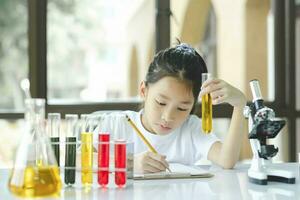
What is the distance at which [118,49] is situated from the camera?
5121mm

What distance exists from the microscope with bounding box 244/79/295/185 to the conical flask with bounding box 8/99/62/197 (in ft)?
1.66

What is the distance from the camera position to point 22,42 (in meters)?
3.25

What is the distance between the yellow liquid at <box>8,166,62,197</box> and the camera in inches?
37.9

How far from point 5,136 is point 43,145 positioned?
2.24 metres

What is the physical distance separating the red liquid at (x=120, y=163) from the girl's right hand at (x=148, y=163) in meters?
0.15

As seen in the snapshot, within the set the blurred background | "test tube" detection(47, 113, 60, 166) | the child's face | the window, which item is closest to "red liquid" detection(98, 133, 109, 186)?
"test tube" detection(47, 113, 60, 166)

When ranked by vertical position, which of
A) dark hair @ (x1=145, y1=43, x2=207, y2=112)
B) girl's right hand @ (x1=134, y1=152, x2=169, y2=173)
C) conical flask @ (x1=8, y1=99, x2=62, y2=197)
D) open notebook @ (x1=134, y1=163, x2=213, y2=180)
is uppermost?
dark hair @ (x1=145, y1=43, x2=207, y2=112)

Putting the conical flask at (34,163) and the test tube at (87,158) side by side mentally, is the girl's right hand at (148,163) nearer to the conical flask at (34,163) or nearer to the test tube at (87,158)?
the test tube at (87,158)

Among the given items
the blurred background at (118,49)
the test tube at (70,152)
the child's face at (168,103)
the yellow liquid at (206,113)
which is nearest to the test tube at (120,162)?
the test tube at (70,152)

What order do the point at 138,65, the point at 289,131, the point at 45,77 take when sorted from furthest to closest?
1. the point at 138,65
2. the point at 289,131
3. the point at 45,77

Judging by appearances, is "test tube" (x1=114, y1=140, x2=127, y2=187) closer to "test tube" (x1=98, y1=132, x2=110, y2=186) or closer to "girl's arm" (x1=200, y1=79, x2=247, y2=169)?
"test tube" (x1=98, y1=132, x2=110, y2=186)

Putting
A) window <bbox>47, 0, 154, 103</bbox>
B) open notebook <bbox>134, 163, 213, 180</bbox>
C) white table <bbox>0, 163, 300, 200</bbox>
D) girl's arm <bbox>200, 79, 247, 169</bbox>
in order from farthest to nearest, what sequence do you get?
window <bbox>47, 0, 154, 103</bbox> < girl's arm <bbox>200, 79, 247, 169</bbox> < open notebook <bbox>134, 163, 213, 180</bbox> < white table <bbox>0, 163, 300, 200</bbox>

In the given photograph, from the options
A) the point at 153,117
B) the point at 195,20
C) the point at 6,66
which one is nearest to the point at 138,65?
the point at 195,20

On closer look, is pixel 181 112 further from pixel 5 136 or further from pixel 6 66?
pixel 6 66
